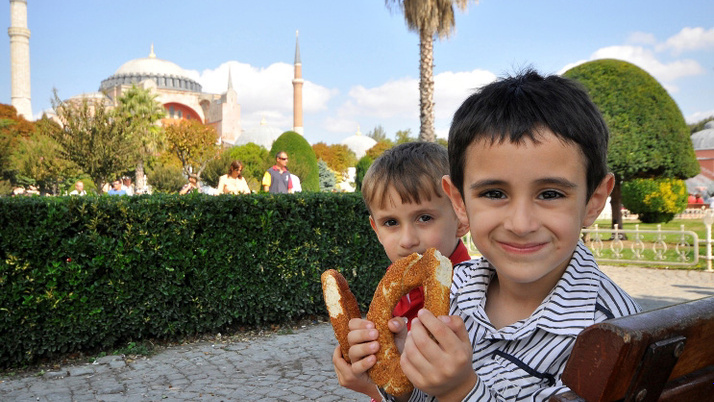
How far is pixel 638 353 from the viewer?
0.79 m

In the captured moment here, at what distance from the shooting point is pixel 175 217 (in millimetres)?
5770

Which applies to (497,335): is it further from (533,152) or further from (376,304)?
(533,152)

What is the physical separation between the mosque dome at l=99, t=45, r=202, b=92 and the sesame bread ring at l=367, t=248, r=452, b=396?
287 ft

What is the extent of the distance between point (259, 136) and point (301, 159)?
2287 inches

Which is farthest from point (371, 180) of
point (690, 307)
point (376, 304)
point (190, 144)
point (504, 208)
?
point (190, 144)

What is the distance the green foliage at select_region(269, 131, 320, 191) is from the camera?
24.2 meters

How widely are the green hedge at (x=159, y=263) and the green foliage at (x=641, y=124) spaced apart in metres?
8.77

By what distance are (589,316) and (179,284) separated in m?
5.26

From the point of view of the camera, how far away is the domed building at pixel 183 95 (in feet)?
263

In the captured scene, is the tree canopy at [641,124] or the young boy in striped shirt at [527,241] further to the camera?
the tree canopy at [641,124]

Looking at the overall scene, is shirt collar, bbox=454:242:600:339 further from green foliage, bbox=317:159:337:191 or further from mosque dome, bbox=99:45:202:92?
mosque dome, bbox=99:45:202:92

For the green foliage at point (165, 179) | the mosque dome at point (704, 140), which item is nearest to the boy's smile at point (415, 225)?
the green foliage at point (165, 179)

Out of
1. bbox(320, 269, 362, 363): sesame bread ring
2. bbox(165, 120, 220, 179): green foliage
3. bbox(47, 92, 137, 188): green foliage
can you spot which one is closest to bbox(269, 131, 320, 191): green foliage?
bbox(47, 92, 137, 188): green foliage

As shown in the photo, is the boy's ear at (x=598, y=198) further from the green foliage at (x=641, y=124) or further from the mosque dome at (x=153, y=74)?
the mosque dome at (x=153, y=74)
